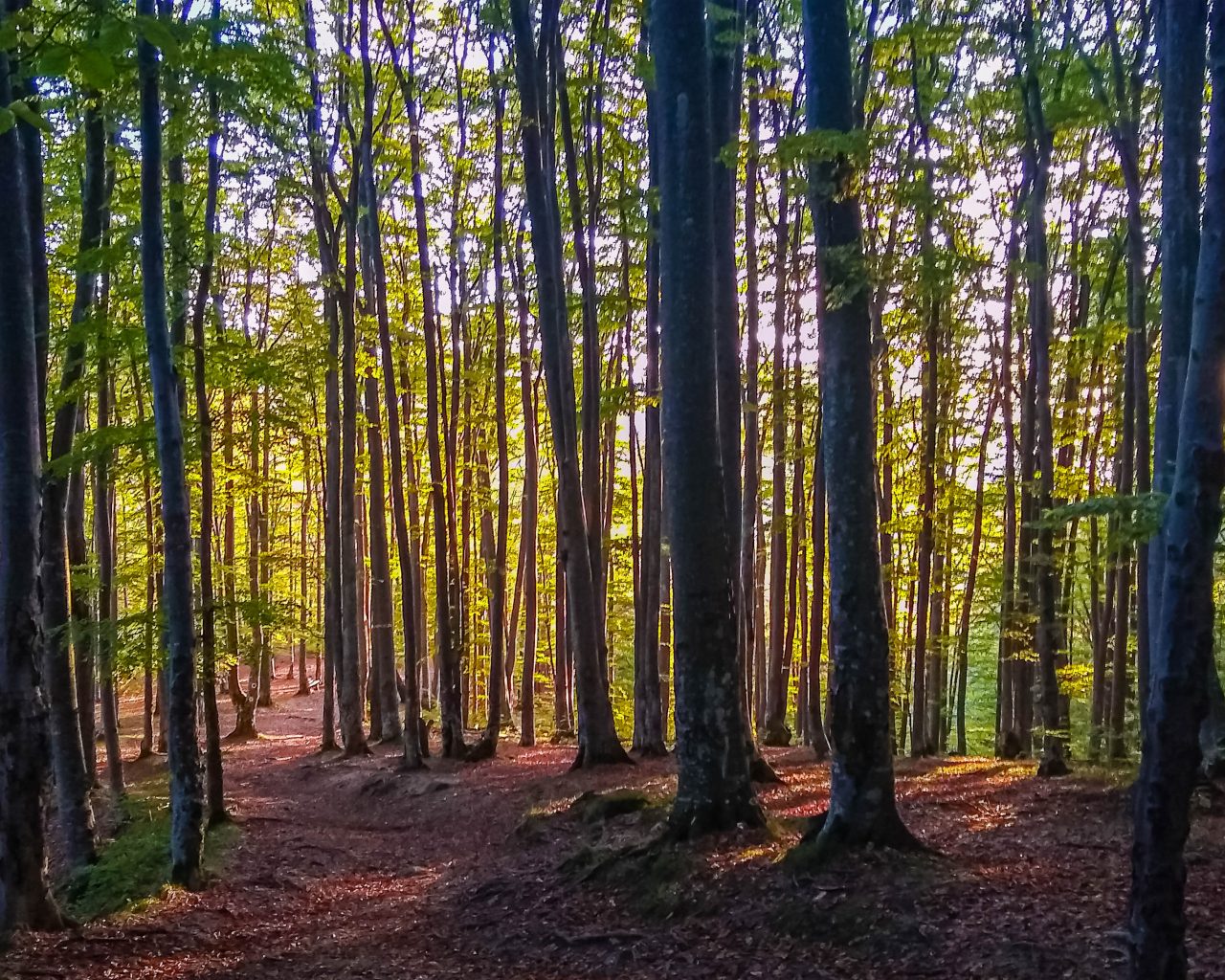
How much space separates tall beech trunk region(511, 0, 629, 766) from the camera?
1271 cm

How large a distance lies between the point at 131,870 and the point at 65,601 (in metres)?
2.61

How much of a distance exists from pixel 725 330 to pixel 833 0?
149 inches

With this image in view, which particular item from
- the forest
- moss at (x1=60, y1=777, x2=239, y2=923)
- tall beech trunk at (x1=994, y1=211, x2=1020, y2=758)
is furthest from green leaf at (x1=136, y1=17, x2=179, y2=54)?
tall beech trunk at (x1=994, y1=211, x2=1020, y2=758)

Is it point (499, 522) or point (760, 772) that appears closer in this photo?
point (760, 772)

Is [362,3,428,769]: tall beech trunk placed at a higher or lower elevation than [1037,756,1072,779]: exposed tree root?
higher

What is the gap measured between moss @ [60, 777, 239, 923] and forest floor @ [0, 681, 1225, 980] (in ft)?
0.70

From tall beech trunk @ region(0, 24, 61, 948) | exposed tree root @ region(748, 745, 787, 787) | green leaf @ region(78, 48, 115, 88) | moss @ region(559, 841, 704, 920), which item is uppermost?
green leaf @ region(78, 48, 115, 88)

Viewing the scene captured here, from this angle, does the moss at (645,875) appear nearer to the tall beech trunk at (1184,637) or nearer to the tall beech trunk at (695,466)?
the tall beech trunk at (695,466)

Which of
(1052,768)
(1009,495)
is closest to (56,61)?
(1052,768)

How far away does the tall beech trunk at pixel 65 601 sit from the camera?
29.7ft

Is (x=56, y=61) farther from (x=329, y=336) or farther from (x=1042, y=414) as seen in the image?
(x=329, y=336)

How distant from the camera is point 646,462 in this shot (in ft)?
50.5

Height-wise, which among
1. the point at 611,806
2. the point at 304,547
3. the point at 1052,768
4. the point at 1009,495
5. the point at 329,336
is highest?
the point at 329,336

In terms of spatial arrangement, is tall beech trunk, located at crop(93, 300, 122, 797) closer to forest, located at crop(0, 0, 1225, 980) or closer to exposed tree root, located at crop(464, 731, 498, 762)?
forest, located at crop(0, 0, 1225, 980)
